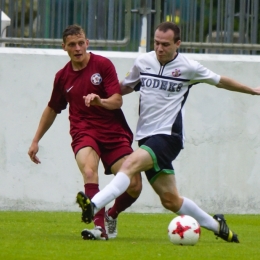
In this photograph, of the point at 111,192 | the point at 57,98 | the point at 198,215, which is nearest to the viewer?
the point at 111,192

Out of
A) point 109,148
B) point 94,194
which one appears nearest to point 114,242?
point 94,194

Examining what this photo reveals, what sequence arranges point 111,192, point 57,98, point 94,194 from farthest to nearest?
point 57,98, point 94,194, point 111,192

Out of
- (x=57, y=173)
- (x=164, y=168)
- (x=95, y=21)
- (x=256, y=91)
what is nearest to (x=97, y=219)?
(x=164, y=168)

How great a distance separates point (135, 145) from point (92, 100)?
13.0ft

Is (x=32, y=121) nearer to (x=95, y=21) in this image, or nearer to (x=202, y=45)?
(x=95, y=21)

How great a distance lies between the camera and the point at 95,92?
26.9ft

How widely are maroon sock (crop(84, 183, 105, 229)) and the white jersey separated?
22.8 inches

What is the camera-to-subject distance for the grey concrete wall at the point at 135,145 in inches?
447

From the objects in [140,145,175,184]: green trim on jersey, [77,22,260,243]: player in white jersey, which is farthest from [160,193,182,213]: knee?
[140,145,175,184]: green trim on jersey

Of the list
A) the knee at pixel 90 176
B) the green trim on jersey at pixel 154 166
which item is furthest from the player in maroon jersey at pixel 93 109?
the green trim on jersey at pixel 154 166

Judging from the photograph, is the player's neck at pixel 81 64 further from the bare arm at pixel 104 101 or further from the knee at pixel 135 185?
the knee at pixel 135 185

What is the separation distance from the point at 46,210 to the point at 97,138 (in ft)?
11.2

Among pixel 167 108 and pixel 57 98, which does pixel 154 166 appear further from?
pixel 57 98

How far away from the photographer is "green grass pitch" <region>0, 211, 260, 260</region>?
6.93m
